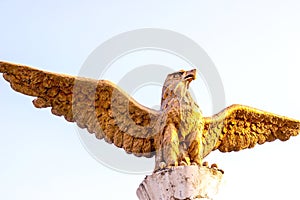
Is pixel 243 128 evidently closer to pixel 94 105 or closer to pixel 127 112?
pixel 127 112

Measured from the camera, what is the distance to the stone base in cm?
844

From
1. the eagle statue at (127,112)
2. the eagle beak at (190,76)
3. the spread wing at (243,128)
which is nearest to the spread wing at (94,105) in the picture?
the eagle statue at (127,112)

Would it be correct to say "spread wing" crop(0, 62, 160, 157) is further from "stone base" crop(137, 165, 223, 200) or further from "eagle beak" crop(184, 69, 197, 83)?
"stone base" crop(137, 165, 223, 200)

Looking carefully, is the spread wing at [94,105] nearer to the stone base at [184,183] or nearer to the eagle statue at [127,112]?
the eagle statue at [127,112]

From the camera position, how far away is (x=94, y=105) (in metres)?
9.84

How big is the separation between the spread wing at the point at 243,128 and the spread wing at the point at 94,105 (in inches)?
44.4

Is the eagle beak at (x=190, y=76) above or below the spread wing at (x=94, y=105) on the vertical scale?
above

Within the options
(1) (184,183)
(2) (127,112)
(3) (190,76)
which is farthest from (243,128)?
(1) (184,183)

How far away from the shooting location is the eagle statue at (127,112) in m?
9.52

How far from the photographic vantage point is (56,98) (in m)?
9.76

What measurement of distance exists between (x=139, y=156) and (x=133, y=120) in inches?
24.2

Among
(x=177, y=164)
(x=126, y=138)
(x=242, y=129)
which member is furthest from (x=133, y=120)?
(x=242, y=129)

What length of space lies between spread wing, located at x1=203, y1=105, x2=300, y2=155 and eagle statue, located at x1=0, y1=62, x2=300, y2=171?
0.20 feet

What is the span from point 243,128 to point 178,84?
1818 millimetres
